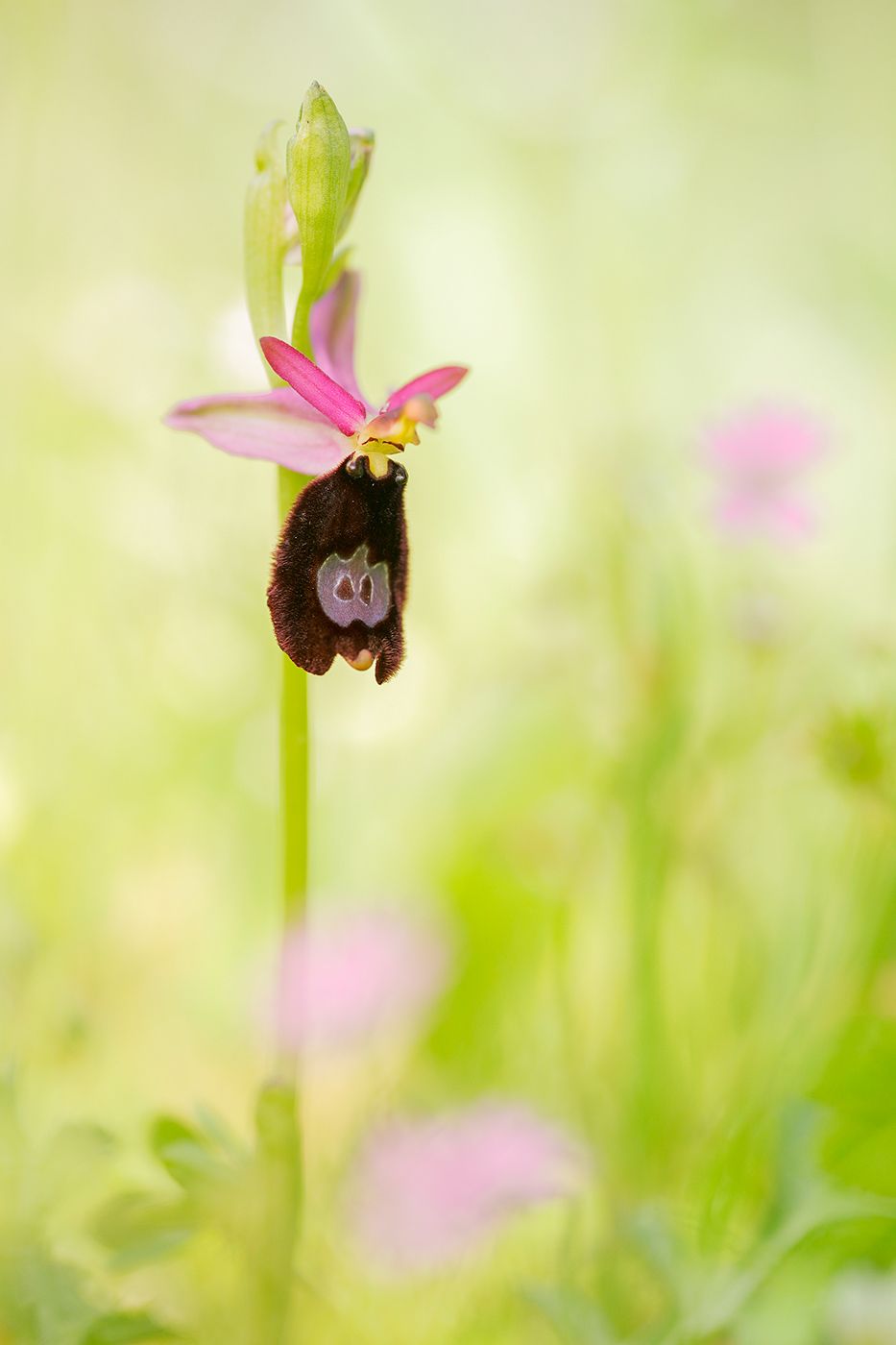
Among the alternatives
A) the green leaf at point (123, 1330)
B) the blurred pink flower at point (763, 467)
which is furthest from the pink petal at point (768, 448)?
the green leaf at point (123, 1330)

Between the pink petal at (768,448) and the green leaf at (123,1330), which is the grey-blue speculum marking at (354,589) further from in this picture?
the pink petal at (768,448)

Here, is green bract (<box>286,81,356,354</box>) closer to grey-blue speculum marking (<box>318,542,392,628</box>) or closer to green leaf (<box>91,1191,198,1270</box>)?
grey-blue speculum marking (<box>318,542,392,628</box>)

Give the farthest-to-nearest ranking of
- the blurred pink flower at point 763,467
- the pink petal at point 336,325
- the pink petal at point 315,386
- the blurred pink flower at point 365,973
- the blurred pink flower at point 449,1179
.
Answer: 1. the blurred pink flower at point 763,467
2. the blurred pink flower at point 365,973
3. the blurred pink flower at point 449,1179
4. the pink petal at point 336,325
5. the pink petal at point 315,386

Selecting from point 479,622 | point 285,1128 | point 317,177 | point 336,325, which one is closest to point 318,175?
point 317,177

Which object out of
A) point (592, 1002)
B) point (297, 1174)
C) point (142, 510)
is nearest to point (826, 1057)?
point (592, 1002)

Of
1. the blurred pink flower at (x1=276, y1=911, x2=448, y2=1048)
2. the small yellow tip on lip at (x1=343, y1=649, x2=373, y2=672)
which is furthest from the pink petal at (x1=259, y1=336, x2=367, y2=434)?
the blurred pink flower at (x1=276, y1=911, x2=448, y2=1048)

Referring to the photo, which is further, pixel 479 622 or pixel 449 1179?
pixel 479 622

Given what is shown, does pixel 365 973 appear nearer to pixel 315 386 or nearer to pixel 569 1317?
pixel 569 1317
